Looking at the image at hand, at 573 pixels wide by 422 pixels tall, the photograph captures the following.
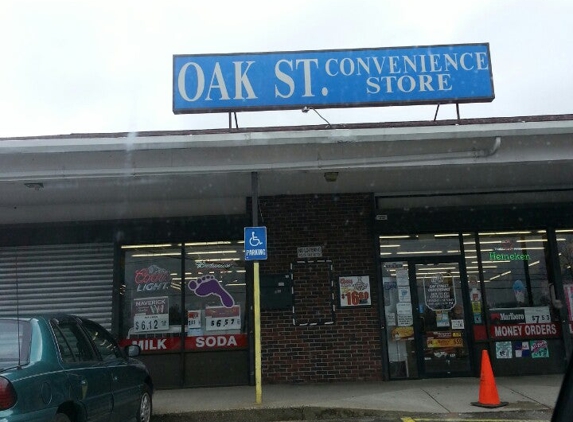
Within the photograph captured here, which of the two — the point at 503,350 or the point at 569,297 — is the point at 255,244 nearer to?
the point at 503,350

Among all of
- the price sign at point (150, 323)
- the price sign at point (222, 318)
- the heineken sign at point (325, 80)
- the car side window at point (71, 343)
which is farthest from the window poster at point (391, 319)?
the car side window at point (71, 343)

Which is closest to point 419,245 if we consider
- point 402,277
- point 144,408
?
point 402,277

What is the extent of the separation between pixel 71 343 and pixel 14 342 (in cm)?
70

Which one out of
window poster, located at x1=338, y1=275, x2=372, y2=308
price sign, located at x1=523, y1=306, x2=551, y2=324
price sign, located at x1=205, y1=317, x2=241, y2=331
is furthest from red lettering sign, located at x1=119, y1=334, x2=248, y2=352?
price sign, located at x1=523, y1=306, x2=551, y2=324

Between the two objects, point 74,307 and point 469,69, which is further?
point 74,307

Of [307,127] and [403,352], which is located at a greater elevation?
[307,127]

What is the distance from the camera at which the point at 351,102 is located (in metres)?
9.98

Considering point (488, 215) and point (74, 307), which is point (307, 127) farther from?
point (74, 307)

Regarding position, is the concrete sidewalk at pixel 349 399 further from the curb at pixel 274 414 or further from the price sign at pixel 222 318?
the price sign at pixel 222 318

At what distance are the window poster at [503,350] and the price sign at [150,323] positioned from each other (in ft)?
20.3

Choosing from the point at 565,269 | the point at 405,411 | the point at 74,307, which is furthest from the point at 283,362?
the point at 565,269

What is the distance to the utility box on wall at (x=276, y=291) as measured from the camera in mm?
10695

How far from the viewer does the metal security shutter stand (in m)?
11.2

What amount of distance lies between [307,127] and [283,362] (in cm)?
428
